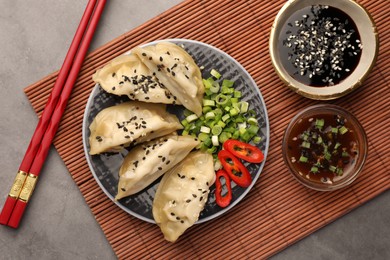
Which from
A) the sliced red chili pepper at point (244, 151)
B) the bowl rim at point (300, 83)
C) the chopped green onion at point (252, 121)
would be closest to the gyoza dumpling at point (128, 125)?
the sliced red chili pepper at point (244, 151)

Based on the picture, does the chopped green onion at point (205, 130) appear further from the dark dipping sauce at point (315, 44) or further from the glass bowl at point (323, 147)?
the dark dipping sauce at point (315, 44)

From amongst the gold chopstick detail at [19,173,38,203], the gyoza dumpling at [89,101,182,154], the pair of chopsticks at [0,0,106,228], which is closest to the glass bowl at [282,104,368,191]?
the gyoza dumpling at [89,101,182,154]

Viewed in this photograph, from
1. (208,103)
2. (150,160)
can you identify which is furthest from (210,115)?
(150,160)

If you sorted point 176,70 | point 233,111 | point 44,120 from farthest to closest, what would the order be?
point 44,120 → point 233,111 → point 176,70

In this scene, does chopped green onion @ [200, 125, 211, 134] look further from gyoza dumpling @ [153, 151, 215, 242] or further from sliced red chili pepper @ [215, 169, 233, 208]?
sliced red chili pepper @ [215, 169, 233, 208]

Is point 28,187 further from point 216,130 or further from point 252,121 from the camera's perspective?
point 252,121

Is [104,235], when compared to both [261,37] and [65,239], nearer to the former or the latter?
[65,239]
